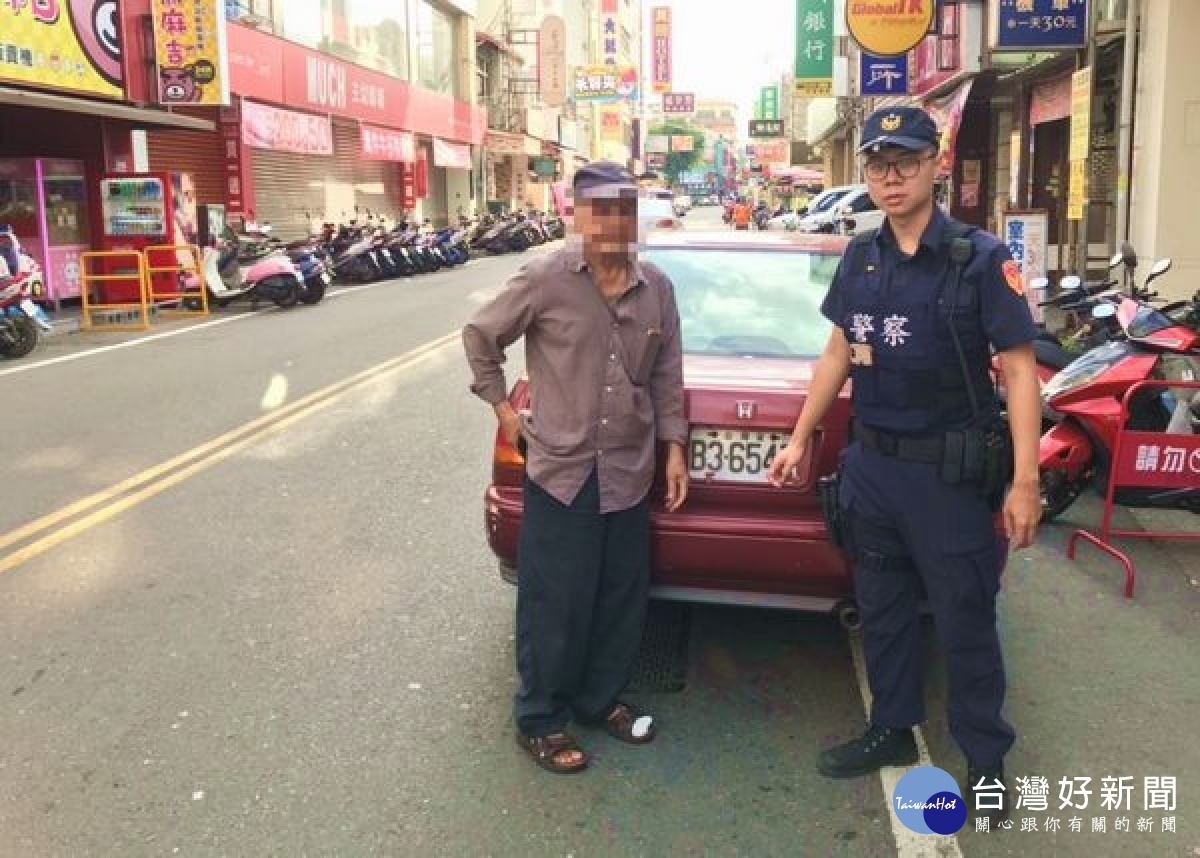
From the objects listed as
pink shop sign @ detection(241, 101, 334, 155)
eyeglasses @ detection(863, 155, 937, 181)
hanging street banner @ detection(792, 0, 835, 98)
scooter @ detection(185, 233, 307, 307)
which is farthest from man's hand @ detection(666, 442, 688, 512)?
hanging street banner @ detection(792, 0, 835, 98)

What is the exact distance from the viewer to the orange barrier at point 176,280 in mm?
15898

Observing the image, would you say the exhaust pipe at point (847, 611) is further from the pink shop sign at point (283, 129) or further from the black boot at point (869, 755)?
the pink shop sign at point (283, 129)

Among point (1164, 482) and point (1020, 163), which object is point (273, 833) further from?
point (1020, 163)

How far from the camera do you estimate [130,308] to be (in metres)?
15.0

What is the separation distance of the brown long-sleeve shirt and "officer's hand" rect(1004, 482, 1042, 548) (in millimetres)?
1021

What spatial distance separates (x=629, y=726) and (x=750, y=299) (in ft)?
6.18

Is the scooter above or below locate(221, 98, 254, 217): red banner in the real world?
below

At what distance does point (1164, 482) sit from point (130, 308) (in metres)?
13.2

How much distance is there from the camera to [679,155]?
125 m

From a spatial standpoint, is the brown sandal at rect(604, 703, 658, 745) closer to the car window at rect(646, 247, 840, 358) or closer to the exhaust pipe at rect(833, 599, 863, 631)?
the exhaust pipe at rect(833, 599, 863, 631)

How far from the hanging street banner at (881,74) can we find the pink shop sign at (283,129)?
11565mm

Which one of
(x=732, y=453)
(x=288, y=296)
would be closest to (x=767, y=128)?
(x=288, y=296)

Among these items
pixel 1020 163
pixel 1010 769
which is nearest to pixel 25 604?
pixel 1010 769

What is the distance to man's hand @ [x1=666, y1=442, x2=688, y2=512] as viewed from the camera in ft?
11.4
